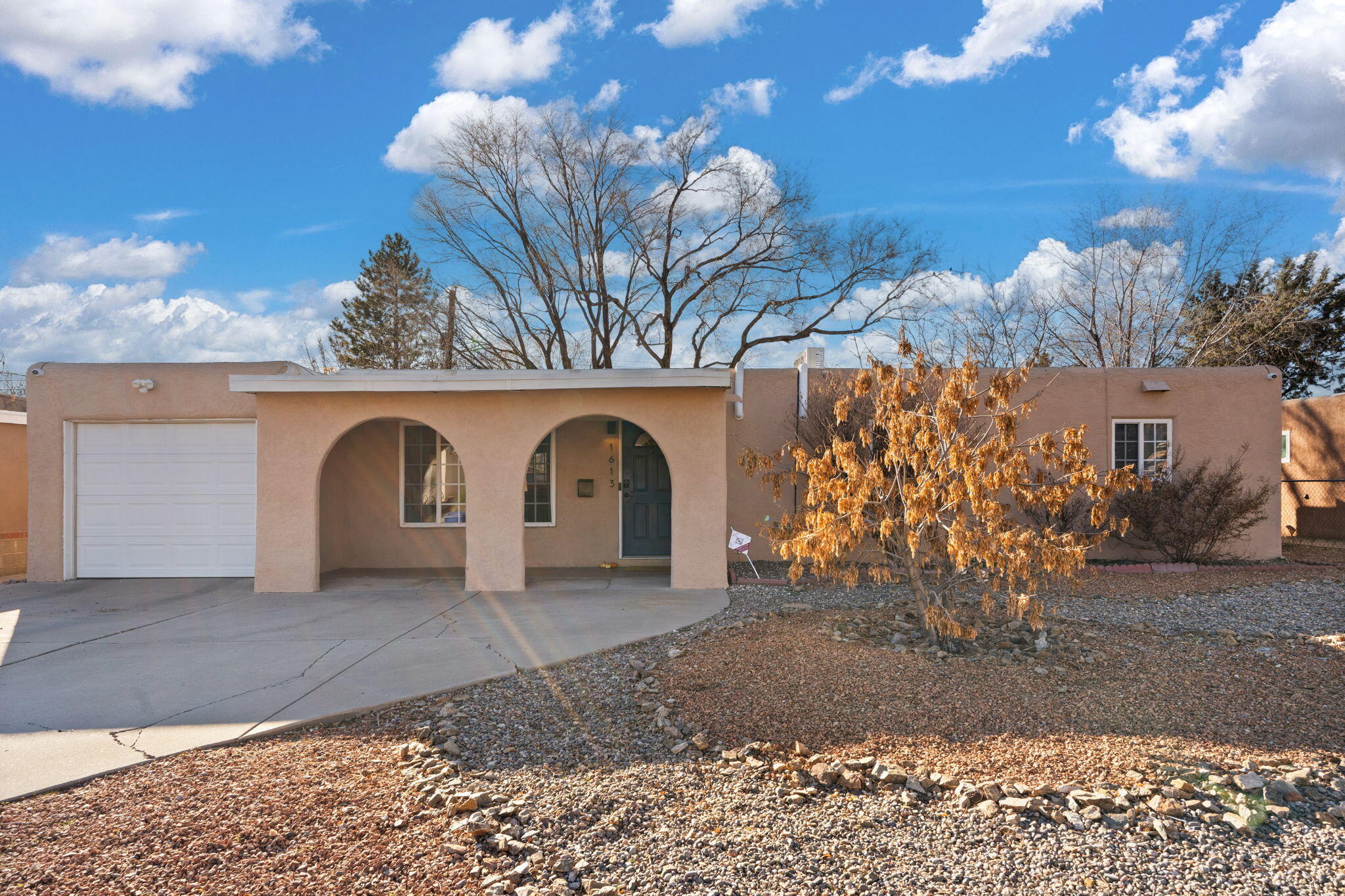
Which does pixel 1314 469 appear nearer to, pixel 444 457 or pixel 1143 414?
pixel 1143 414

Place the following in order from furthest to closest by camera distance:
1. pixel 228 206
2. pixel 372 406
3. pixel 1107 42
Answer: pixel 228 206 < pixel 1107 42 < pixel 372 406

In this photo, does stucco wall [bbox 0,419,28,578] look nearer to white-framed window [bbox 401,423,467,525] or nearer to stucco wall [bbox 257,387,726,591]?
stucco wall [bbox 257,387,726,591]

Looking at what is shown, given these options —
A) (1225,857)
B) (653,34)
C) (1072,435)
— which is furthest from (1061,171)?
(1225,857)

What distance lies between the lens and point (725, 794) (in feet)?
11.7

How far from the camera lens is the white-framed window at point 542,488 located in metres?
11.1

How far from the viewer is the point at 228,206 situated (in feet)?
51.8

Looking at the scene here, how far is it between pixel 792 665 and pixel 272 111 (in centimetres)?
1316

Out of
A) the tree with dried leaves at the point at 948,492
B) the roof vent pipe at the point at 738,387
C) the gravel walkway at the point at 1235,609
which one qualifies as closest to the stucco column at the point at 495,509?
the roof vent pipe at the point at 738,387

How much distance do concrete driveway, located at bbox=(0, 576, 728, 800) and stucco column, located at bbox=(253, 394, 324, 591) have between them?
0.30m

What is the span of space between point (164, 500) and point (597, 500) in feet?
18.8

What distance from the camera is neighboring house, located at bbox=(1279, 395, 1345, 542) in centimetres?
1394

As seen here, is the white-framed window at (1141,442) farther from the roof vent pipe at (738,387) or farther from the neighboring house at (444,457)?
the roof vent pipe at (738,387)

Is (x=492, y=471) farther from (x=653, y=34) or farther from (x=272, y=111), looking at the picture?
(x=653, y=34)

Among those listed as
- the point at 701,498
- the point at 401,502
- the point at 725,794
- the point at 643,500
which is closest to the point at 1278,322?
the point at 643,500
